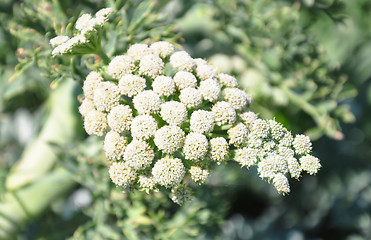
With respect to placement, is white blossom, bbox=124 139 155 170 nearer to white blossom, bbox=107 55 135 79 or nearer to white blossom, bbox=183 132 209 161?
white blossom, bbox=183 132 209 161

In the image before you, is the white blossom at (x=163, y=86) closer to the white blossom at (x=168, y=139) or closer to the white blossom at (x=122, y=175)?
the white blossom at (x=168, y=139)

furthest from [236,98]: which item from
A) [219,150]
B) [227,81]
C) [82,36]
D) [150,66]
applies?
[82,36]

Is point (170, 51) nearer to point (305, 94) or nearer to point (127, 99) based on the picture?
point (127, 99)

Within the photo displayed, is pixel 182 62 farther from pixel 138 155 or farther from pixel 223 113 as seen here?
pixel 138 155

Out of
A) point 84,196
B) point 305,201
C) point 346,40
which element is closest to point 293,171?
point 84,196

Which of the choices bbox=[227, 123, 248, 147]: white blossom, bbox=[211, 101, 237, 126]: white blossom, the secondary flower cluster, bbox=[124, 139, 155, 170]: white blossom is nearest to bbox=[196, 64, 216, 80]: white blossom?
the secondary flower cluster

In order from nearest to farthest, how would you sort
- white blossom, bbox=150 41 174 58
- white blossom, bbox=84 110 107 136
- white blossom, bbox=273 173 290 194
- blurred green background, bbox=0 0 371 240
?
white blossom, bbox=273 173 290 194, white blossom, bbox=84 110 107 136, white blossom, bbox=150 41 174 58, blurred green background, bbox=0 0 371 240
